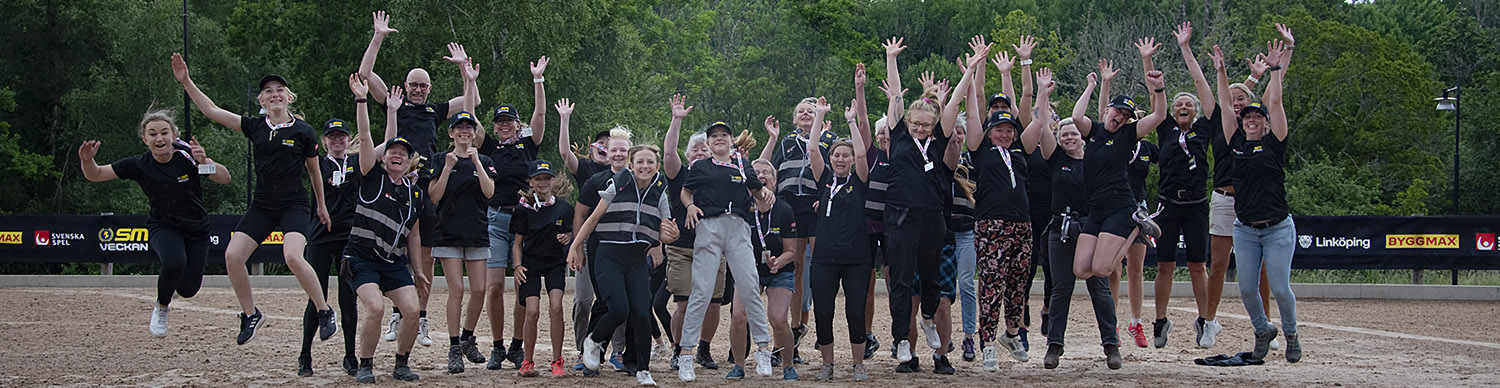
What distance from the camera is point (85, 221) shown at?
21547 mm

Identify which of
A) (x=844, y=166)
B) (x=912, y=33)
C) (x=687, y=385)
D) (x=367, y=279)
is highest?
(x=912, y=33)

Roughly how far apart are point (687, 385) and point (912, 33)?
50104 mm

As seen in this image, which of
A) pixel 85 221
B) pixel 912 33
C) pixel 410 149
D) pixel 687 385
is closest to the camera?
pixel 687 385

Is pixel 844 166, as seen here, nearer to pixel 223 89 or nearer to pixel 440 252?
pixel 440 252

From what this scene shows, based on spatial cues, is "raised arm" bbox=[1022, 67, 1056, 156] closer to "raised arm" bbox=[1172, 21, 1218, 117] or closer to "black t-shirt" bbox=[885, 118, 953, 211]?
"black t-shirt" bbox=[885, 118, 953, 211]

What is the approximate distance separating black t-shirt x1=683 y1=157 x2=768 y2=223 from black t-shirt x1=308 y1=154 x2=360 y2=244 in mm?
2451

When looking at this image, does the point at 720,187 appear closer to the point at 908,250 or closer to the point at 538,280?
the point at 908,250

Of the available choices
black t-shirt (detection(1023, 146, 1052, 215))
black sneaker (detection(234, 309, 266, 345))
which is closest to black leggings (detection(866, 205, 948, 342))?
black t-shirt (detection(1023, 146, 1052, 215))

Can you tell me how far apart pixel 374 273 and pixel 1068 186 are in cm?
509

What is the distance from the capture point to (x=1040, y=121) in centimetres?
923

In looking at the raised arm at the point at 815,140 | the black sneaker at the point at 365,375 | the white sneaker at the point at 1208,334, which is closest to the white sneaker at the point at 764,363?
the raised arm at the point at 815,140

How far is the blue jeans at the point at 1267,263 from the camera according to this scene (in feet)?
29.8

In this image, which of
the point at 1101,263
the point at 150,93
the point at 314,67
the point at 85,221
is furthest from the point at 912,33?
the point at 1101,263

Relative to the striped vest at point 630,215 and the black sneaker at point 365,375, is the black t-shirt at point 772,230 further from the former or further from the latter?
the black sneaker at point 365,375
